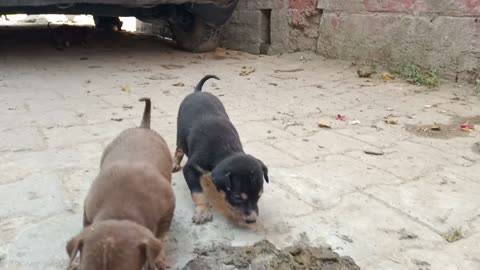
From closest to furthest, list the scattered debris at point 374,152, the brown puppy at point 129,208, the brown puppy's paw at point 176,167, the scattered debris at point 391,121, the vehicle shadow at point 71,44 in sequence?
the brown puppy at point 129,208 < the brown puppy's paw at point 176,167 < the scattered debris at point 374,152 < the scattered debris at point 391,121 < the vehicle shadow at point 71,44

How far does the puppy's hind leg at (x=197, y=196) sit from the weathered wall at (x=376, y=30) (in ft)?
11.5

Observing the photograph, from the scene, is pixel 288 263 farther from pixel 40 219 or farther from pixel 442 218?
pixel 40 219

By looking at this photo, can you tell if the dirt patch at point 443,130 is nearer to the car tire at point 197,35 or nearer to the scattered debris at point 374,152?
the scattered debris at point 374,152

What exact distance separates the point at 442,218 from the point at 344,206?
444 millimetres

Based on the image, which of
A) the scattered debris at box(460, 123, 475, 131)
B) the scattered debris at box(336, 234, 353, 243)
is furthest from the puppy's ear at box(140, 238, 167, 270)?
the scattered debris at box(460, 123, 475, 131)

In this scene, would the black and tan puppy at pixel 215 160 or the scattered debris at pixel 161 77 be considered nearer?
the black and tan puppy at pixel 215 160

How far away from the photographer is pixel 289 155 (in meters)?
3.03

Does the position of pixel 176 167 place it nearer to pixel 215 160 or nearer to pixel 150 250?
pixel 215 160

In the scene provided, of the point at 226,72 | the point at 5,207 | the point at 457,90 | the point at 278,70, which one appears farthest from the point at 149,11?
the point at 5,207

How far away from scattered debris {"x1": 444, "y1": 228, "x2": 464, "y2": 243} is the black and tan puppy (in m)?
0.82

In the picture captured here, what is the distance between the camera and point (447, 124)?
3744mm

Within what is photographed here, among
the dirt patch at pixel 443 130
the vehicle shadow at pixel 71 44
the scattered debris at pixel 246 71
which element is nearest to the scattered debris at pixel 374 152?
the dirt patch at pixel 443 130

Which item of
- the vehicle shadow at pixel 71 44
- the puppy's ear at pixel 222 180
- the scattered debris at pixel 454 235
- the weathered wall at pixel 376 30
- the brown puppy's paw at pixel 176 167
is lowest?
the brown puppy's paw at pixel 176 167

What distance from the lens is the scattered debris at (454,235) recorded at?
2.08 meters
